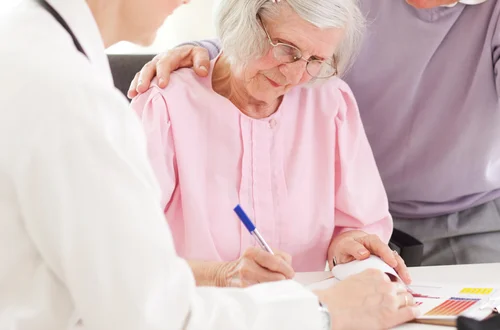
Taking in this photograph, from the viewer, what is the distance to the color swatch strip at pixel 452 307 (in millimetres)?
1297

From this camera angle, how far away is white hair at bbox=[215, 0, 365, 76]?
158 centimetres

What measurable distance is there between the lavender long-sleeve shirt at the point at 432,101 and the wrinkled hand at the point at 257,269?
2.11ft

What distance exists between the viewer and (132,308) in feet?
2.87

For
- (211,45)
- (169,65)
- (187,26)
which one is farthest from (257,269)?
(187,26)

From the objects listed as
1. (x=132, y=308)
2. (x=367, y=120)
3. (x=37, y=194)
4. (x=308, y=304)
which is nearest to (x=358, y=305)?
(x=308, y=304)

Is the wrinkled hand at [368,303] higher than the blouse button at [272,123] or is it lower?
lower

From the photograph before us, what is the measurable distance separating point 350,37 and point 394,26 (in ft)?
0.87

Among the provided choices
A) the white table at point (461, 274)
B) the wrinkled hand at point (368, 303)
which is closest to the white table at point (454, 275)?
the white table at point (461, 274)

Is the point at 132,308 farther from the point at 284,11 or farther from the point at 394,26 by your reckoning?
the point at 394,26

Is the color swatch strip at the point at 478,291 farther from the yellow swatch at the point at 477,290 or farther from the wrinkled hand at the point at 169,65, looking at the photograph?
the wrinkled hand at the point at 169,65

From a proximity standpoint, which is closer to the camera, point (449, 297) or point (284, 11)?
point (449, 297)

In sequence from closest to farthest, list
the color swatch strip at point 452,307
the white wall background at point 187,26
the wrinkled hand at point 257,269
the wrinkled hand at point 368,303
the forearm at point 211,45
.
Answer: the wrinkled hand at point 368,303 < the color swatch strip at point 452,307 < the wrinkled hand at point 257,269 < the forearm at point 211,45 < the white wall background at point 187,26

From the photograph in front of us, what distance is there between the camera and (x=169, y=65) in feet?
5.72

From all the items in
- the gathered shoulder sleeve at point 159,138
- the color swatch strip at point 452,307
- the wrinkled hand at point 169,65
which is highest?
the wrinkled hand at point 169,65
